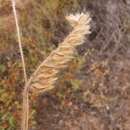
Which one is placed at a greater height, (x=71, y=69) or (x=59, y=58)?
(x=59, y=58)

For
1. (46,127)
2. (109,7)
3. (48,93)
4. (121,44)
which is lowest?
(46,127)

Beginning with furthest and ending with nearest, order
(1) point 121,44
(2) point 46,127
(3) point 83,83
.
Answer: (1) point 121,44 → (3) point 83,83 → (2) point 46,127

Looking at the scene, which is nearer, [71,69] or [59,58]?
[59,58]

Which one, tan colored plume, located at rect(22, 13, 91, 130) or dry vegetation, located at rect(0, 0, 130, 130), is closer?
tan colored plume, located at rect(22, 13, 91, 130)

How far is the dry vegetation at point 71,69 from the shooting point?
3.26 meters

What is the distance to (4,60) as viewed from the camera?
3.31 m

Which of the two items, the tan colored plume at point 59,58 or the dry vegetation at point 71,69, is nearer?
the tan colored plume at point 59,58

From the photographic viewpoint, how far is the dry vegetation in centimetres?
326

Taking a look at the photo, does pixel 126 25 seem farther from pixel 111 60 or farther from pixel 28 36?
pixel 28 36

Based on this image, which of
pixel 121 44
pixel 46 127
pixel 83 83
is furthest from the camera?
pixel 121 44

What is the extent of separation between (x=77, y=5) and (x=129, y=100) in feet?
3.02

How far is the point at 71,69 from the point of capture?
3.42m

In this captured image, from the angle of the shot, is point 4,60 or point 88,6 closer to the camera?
point 4,60

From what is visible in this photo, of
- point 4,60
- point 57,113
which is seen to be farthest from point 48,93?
point 4,60
